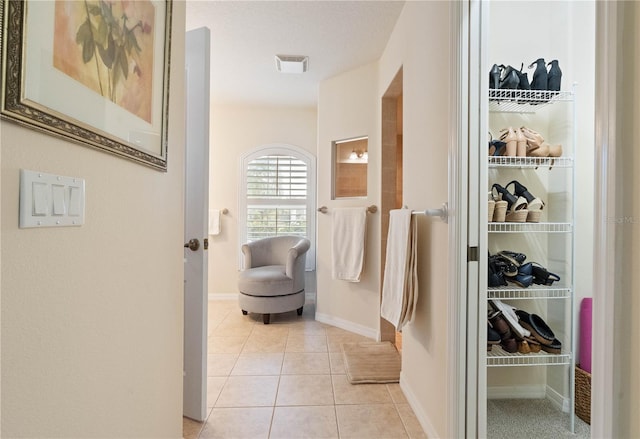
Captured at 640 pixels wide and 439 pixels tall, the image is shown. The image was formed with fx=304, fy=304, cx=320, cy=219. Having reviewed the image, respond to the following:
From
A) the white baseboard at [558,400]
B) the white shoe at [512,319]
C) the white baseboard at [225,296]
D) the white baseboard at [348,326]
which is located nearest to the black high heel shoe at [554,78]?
the white shoe at [512,319]

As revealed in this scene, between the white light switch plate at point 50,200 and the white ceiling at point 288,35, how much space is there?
2.02 m

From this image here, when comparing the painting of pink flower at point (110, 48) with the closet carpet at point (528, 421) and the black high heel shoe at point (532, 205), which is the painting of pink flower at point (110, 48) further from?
the closet carpet at point (528, 421)

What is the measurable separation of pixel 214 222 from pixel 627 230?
406 centimetres

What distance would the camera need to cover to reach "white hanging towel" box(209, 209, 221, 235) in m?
4.10

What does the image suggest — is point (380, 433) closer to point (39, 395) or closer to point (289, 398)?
point (289, 398)

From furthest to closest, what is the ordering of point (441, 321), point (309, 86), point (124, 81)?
point (309, 86)
point (441, 321)
point (124, 81)

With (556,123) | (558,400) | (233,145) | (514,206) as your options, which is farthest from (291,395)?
(233,145)

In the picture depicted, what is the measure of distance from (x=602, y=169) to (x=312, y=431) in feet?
5.49

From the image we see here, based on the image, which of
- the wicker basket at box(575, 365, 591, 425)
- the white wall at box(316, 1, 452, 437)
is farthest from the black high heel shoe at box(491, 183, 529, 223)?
the wicker basket at box(575, 365, 591, 425)

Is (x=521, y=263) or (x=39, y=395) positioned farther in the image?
(x=521, y=263)

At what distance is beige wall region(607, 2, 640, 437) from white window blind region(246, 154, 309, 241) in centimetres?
366

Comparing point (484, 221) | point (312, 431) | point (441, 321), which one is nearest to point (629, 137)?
point (484, 221)

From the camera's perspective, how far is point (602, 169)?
0.64 meters

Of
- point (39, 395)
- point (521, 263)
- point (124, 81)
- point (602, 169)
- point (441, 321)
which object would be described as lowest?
point (441, 321)
